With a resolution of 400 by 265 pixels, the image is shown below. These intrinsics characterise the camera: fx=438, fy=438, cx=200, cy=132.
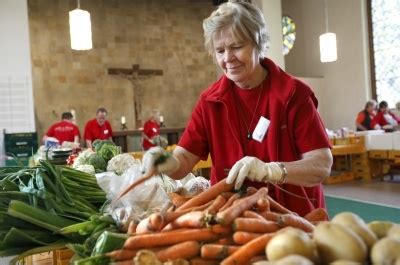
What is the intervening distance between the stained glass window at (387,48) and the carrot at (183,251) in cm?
1082

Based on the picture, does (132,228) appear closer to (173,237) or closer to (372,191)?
(173,237)

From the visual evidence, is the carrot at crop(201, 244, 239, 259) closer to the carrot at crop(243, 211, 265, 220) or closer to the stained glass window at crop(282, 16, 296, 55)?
the carrot at crop(243, 211, 265, 220)

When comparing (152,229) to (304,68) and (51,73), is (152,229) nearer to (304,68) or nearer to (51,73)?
(51,73)

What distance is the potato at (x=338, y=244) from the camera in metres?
0.92

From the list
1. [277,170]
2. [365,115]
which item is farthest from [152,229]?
[365,115]

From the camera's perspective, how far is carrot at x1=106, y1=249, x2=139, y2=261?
1.20 metres

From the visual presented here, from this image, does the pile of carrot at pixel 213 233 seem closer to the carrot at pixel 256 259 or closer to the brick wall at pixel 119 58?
the carrot at pixel 256 259

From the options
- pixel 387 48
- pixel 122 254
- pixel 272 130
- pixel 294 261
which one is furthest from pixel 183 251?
pixel 387 48

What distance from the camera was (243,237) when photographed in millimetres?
1164

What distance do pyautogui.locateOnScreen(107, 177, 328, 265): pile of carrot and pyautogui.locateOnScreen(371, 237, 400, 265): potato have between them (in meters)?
0.28

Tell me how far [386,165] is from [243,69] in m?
7.40

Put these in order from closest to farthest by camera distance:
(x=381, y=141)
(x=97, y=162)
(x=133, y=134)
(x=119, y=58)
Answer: (x=97, y=162)
(x=381, y=141)
(x=133, y=134)
(x=119, y=58)

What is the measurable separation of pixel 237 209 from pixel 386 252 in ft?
1.53

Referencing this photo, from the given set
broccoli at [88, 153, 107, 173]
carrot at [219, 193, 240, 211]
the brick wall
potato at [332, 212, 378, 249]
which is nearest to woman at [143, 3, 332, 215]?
carrot at [219, 193, 240, 211]
